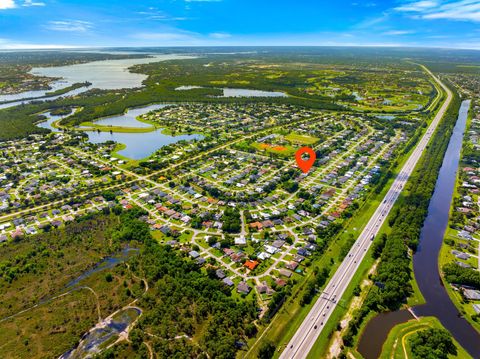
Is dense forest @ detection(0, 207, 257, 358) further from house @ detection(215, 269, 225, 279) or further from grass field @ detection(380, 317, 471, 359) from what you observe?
grass field @ detection(380, 317, 471, 359)

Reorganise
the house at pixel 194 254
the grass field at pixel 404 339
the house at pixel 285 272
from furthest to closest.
Result: the house at pixel 194 254
the house at pixel 285 272
the grass field at pixel 404 339

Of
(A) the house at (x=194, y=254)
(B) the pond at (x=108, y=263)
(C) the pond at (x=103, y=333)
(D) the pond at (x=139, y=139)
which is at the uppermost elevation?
(D) the pond at (x=139, y=139)

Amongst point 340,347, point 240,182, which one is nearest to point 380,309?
point 340,347

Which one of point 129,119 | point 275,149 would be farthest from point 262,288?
point 129,119

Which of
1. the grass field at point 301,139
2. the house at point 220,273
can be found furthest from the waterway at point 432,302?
the grass field at point 301,139

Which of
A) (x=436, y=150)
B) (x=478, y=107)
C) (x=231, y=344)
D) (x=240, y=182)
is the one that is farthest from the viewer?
(x=478, y=107)

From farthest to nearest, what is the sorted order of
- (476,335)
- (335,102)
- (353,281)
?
(335,102) → (353,281) → (476,335)

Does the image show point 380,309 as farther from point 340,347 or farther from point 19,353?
point 19,353

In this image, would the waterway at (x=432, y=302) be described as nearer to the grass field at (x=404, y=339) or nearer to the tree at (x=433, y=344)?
the grass field at (x=404, y=339)
